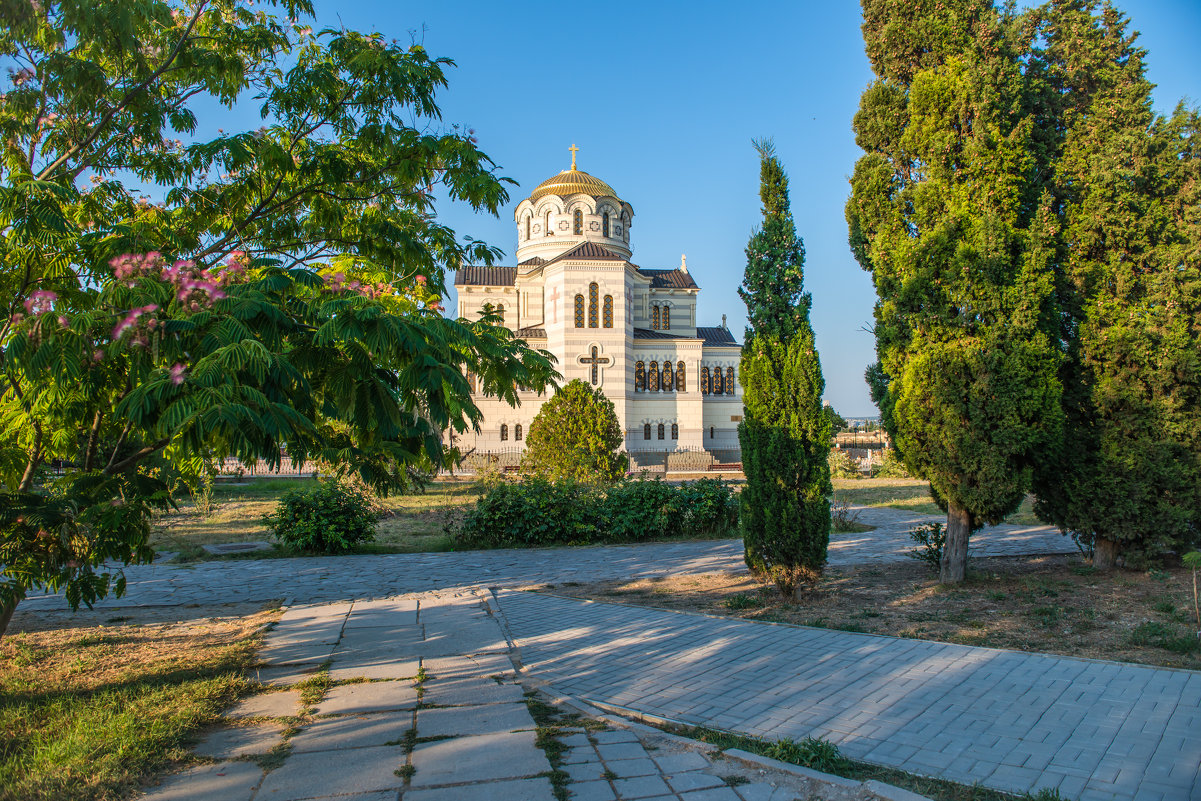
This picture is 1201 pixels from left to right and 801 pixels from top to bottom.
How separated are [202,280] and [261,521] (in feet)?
38.5

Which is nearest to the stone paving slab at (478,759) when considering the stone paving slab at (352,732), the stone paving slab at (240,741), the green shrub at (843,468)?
the stone paving slab at (352,732)

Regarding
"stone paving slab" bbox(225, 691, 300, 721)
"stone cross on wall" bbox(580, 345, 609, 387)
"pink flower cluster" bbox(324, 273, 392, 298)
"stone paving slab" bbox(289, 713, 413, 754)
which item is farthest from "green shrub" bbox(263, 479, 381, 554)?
"stone cross on wall" bbox(580, 345, 609, 387)

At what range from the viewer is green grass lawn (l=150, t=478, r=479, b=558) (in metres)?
12.4

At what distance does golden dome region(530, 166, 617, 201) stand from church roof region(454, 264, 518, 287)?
4.63 metres

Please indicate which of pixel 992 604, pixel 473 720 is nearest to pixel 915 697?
pixel 473 720

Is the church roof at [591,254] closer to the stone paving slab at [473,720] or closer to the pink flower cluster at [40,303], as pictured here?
the stone paving slab at [473,720]

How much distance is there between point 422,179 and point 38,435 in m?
3.57

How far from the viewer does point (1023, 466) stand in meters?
8.22

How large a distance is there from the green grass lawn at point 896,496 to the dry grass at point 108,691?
43.2 ft

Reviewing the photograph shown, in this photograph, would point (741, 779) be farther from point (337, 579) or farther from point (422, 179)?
point (337, 579)

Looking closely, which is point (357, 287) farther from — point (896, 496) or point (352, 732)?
point (896, 496)

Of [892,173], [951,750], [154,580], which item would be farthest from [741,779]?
[154,580]

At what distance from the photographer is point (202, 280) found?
383cm

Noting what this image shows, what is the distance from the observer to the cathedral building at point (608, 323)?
3516cm
